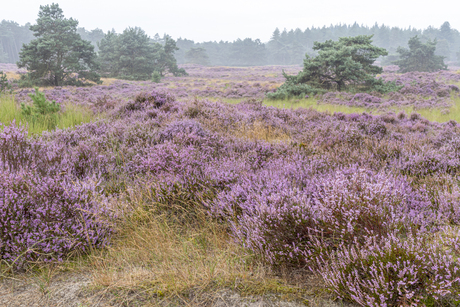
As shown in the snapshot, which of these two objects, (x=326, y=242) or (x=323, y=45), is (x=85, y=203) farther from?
(x=323, y=45)

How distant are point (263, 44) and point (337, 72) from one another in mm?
86499

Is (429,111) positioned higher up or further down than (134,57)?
further down

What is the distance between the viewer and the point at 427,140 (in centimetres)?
493

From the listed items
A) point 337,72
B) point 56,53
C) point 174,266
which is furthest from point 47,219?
point 56,53

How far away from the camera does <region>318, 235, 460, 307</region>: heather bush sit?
4.42ft

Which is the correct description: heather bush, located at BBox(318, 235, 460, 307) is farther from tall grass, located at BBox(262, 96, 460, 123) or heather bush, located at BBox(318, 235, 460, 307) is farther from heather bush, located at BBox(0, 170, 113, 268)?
tall grass, located at BBox(262, 96, 460, 123)

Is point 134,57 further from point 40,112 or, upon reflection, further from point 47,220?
point 47,220

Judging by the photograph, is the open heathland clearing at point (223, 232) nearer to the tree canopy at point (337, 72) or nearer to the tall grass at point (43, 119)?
the tall grass at point (43, 119)

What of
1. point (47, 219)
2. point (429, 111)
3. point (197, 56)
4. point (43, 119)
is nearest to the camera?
point (47, 219)

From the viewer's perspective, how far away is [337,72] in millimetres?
14406

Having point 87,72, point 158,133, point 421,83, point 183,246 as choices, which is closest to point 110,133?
point 158,133

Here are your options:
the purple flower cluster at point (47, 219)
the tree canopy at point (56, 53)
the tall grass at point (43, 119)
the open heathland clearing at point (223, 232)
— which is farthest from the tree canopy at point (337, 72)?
the tree canopy at point (56, 53)

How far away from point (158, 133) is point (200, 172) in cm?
186

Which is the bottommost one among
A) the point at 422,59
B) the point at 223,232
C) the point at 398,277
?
the point at 223,232
